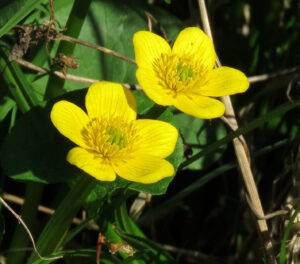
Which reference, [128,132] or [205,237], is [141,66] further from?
[205,237]

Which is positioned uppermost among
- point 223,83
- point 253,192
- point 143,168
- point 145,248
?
point 223,83

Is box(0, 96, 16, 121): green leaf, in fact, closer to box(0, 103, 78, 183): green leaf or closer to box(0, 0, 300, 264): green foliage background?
box(0, 0, 300, 264): green foliage background

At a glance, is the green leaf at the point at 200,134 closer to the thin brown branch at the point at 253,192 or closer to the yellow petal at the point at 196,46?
the thin brown branch at the point at 253,192

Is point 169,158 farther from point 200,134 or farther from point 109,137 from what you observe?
point 200,134

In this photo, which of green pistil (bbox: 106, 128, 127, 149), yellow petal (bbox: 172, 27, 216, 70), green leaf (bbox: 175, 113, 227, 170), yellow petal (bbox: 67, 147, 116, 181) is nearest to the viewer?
yellow petal (bbox: 67, 147, 116, 181)

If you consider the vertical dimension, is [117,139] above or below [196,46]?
below

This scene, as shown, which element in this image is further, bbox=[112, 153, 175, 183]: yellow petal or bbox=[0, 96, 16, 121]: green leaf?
bbox=[0, 96, 16, 121]: green leaf

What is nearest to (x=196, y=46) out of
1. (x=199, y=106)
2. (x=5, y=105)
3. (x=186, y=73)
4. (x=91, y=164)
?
(x=186, y=73)

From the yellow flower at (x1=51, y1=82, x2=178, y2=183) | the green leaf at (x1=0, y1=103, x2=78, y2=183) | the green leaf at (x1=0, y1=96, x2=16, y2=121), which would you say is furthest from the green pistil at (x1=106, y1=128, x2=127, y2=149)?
the green leaf at (x1=0, y1=96, x2=16, y2=121)

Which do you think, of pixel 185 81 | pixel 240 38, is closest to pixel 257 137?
pixel 240 38
